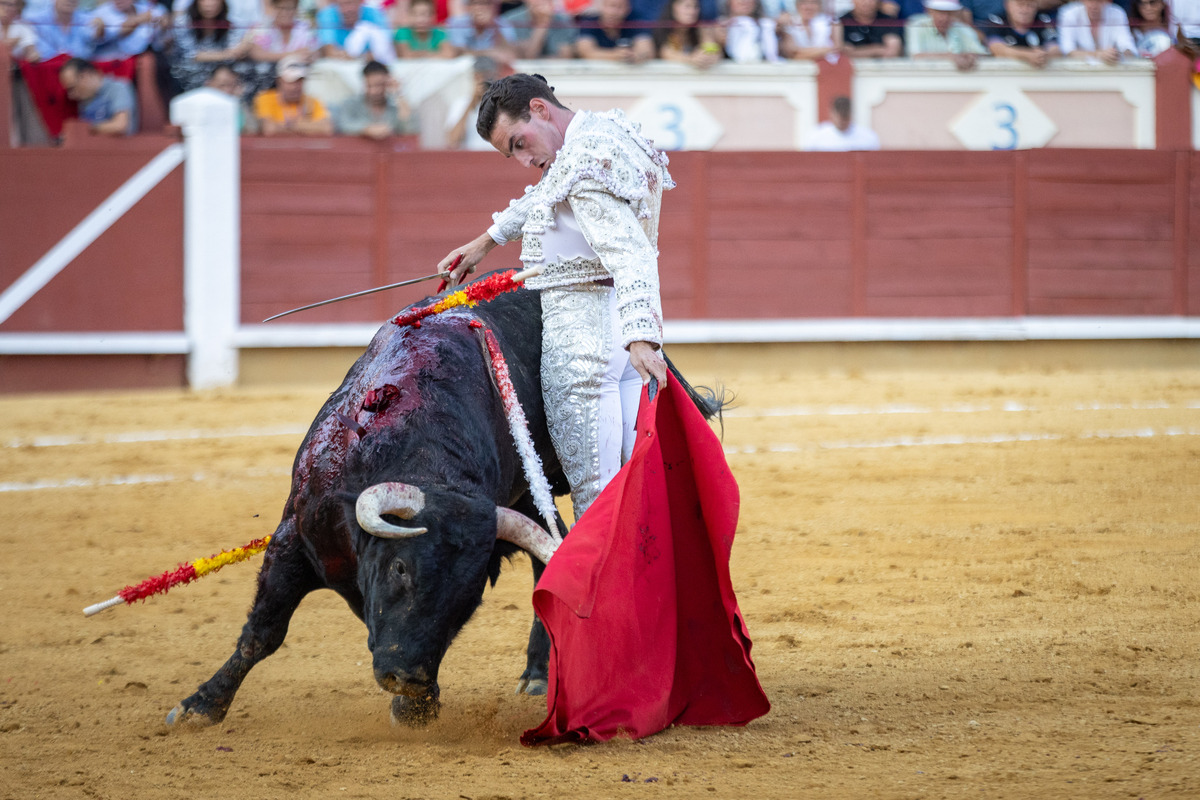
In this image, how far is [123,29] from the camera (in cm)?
750

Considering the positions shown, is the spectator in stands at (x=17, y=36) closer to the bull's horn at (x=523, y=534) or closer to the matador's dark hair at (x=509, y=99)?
the matador's dark hair at (x=509, y=99)

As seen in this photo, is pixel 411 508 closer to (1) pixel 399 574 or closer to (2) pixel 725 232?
Result: (1) pixel 399 574

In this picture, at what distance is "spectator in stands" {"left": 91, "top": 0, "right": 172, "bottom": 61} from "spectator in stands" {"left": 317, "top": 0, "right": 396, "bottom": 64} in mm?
937

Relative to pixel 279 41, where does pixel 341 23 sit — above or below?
above

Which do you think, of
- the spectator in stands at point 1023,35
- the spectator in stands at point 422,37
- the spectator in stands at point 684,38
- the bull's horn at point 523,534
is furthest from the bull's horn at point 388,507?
the spectator in stands at point 1023,35

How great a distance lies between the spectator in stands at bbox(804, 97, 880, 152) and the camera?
8227mm

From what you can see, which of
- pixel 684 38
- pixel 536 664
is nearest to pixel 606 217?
pixel 536 664

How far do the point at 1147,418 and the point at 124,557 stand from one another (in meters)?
4.63

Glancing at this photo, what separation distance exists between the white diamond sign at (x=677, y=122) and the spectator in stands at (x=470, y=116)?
0.98m

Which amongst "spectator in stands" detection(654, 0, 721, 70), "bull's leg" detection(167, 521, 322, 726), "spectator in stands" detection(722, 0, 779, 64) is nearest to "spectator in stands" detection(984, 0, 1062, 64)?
"spectator in stands" detection(722, 0, 779, 64)

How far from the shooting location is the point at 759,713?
2273mm

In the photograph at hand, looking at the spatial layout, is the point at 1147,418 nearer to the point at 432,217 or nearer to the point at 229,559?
the point at 432,217

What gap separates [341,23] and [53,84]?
1738 mm

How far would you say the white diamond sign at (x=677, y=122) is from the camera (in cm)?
822
